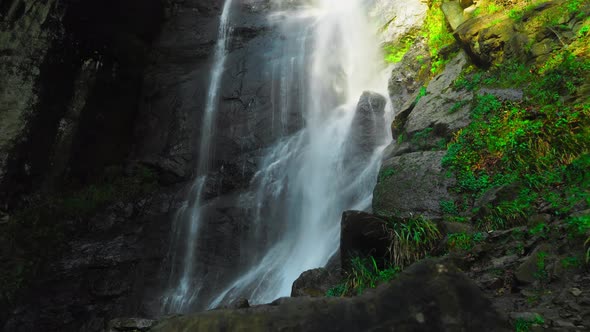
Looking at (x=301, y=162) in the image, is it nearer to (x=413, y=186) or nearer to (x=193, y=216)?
(x=193, y=216)

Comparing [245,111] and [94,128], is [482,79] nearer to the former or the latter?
[245,111]

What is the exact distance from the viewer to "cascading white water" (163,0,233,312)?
10.4 m

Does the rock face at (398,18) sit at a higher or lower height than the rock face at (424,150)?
higher

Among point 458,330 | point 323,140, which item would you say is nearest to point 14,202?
point 323,140

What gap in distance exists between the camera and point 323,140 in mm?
12516

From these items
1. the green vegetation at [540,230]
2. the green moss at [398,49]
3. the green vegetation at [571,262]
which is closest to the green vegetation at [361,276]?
the green vegetation at [540,230]

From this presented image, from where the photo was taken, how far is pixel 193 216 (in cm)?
1241

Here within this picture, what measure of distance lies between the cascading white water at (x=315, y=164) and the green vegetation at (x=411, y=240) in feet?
9.43

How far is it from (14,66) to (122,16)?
16.3ft

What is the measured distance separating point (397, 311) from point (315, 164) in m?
9.23

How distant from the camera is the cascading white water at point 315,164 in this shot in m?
9.19

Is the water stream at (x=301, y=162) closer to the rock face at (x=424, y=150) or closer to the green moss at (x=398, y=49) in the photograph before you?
the green moss at (x=398, y=49)

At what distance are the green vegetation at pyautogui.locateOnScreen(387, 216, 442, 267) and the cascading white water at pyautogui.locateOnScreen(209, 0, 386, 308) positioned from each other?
2874 millimetres

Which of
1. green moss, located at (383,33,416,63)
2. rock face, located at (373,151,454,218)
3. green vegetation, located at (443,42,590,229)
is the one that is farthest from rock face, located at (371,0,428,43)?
rock face, located at (373,151,454,218)
